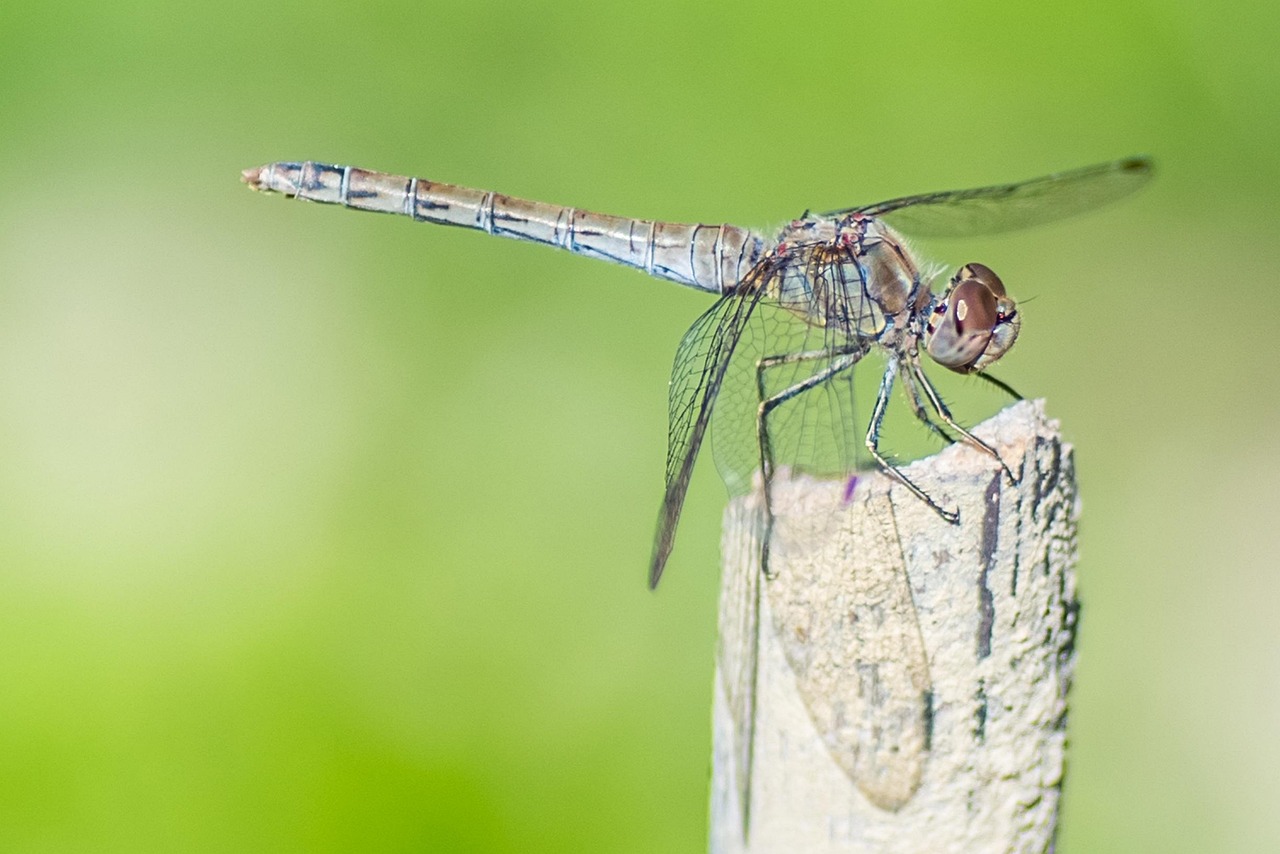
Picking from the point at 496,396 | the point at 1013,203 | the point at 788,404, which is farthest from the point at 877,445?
the point at 496,396

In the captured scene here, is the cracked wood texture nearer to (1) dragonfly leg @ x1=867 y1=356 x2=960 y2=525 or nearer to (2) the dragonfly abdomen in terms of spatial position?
(1) dragonfly leg @ x1=867 y1=356 x2=960 y2=525

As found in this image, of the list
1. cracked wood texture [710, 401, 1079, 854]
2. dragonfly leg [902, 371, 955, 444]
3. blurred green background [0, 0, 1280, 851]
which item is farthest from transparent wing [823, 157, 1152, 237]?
cracked wood texture [710, 401, 1079, 854]

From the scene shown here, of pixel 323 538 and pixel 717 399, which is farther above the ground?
pixel 717 399

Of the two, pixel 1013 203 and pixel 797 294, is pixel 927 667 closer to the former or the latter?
pixel 797 294

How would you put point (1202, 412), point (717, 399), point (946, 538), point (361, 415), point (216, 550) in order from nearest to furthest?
point (946, 538) < point (717, 399) < point (216, 550) < point (361, 415) < point (1202, 412)

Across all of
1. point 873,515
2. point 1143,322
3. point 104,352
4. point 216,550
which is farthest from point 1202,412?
point 104,352

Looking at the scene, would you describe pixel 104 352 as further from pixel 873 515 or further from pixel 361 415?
pixel 873 515

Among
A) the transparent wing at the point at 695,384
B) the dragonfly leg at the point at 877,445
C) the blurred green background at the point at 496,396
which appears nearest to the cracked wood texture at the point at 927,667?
the dragonfly leg at the point at 877,445
